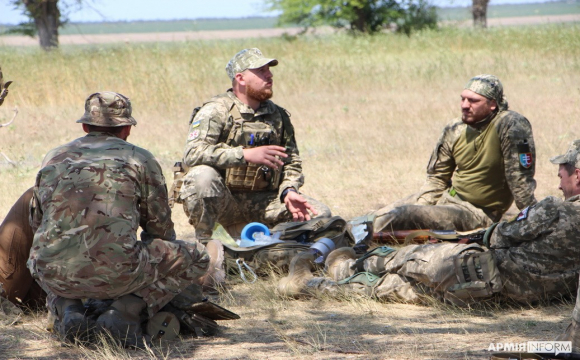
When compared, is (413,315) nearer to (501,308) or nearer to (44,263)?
Result: (501,308)

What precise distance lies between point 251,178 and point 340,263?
4.09 ft

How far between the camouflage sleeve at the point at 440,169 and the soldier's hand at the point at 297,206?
1.24 metres

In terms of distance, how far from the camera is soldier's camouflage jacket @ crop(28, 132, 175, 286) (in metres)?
3.40

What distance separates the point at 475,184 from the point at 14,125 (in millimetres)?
8160

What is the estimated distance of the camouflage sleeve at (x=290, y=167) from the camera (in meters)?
5.80

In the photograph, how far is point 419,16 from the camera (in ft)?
101

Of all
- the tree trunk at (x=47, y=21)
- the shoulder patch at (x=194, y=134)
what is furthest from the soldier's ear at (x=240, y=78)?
the tree trunk at (x=47, y=21)

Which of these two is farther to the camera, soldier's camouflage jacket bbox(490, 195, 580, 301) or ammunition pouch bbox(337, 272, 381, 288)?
ammunition pouch bbox(337, 272, 381, 288)

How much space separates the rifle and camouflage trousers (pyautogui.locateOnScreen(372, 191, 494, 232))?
0.20 feet

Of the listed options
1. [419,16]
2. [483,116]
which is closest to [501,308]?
[483,116]

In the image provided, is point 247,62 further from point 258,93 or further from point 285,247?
point 285,247

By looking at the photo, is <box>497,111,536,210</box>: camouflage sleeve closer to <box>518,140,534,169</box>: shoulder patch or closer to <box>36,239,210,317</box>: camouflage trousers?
<box>518,140,534,169</box>: shoulder patch

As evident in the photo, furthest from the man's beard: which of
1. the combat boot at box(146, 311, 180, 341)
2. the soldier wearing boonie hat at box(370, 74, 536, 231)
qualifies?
the combat boot at box(146, 311, 180, 341)

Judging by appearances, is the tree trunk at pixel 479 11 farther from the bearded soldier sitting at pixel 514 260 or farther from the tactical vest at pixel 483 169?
the bearded soldier sitting at pixel 514 260
